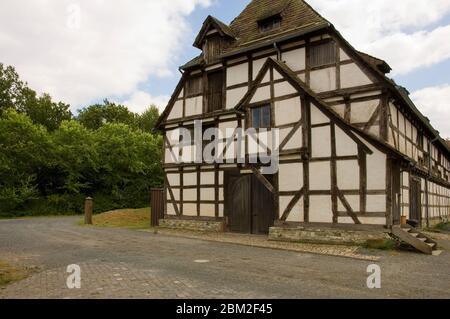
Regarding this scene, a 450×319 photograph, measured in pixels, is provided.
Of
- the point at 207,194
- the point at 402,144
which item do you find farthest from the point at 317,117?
the point at 207,194

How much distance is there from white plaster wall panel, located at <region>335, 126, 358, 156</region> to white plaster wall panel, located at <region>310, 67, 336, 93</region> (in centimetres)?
190

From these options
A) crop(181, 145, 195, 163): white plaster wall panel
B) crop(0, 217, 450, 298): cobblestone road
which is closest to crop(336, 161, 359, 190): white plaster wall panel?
crop(0, 217, 450, 298): cobblestone road

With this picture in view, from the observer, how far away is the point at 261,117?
15602 mm

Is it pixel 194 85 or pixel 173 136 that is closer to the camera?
pixel 194 85

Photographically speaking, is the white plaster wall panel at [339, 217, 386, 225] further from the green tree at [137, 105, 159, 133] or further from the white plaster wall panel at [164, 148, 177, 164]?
the green tree at [137, 105, 159, 133]

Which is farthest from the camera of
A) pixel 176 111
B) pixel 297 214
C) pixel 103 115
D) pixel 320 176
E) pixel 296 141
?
pixel 103 115

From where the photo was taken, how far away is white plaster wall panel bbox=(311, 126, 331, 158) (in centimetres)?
1385

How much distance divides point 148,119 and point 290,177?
4515cm

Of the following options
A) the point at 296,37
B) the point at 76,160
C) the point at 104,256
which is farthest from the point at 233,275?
the point at 76,160

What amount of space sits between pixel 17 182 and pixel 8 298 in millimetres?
26082

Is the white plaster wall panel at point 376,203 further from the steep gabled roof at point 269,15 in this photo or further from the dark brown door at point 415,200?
the steep gabled roof at point 269,15

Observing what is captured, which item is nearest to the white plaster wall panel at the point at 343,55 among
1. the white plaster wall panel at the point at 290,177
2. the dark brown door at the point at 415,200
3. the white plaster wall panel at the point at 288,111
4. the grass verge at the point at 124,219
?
the white plaster wall panel at the point at 288,111

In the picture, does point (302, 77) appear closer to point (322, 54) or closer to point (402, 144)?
point (322, 54)

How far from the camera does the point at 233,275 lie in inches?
319
